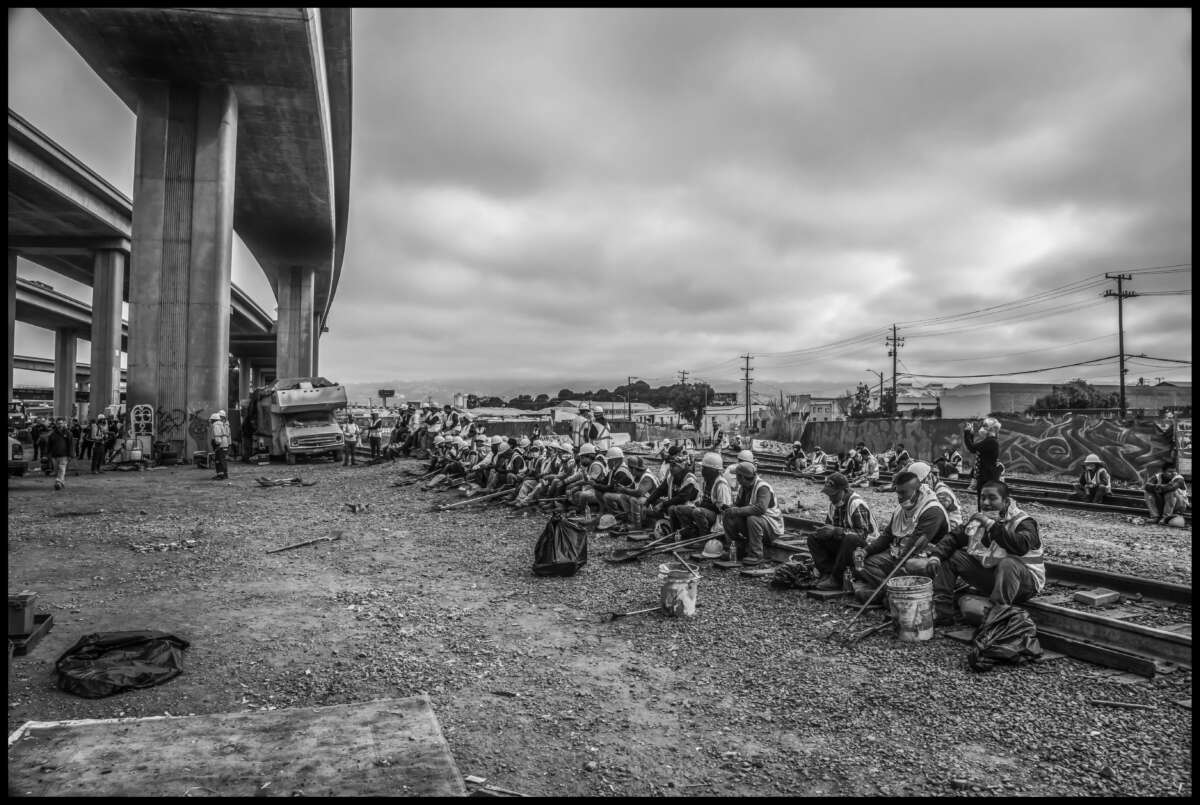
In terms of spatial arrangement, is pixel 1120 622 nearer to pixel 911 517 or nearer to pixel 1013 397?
pixel 911 517

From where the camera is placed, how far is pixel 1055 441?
21688 mm

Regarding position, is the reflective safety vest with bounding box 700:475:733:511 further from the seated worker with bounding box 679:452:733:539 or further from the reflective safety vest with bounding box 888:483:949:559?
the reflective safety vest with bounding box 888:483:949:559

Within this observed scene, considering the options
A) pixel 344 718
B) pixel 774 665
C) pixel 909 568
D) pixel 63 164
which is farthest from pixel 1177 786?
pixel 63 164

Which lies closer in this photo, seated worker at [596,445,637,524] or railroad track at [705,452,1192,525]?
seated worker at [596,445,637,524]

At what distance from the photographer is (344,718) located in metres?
4.67

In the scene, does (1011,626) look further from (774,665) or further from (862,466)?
(862,466)

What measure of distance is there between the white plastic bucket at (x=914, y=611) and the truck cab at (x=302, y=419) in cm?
2215

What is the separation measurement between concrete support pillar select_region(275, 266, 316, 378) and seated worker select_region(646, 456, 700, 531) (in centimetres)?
4703

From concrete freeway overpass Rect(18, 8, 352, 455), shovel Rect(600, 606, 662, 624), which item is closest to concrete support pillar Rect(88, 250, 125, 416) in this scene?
concrete freeway overpass Rect(18, 8, 352, 455)

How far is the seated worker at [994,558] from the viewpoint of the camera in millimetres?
6445

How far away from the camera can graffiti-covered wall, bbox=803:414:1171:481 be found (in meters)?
19.2

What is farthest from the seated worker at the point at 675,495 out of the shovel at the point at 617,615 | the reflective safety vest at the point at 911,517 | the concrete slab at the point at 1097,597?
the concrete slab at the point at 1097,597

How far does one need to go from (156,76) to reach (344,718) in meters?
28.6

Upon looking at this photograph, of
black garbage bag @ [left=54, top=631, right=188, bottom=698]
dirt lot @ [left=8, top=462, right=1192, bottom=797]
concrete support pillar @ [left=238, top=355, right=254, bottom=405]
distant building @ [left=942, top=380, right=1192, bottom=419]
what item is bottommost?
dirt lot @ [left=8, top=462, right=1192, bottom=797]
